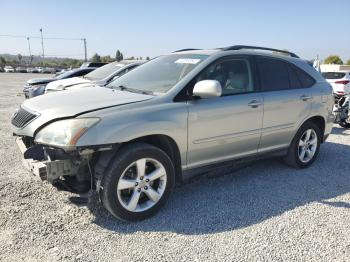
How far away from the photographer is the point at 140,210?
3582 mm

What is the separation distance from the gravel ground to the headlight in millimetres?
843

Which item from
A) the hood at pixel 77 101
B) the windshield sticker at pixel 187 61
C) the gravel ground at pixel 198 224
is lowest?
the gravel ground at pixel 198 224

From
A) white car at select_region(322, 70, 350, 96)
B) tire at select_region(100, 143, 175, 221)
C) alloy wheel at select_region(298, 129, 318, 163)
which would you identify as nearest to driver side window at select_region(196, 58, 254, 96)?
tire at select_region(100, 143, 175, 221)

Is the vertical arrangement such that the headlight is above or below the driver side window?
below

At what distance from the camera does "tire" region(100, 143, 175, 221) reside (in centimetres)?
336

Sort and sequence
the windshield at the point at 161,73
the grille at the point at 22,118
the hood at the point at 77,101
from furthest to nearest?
the windshield at the point at 161,73
the grille at the point at 22,118
the hood at the point at 77,101

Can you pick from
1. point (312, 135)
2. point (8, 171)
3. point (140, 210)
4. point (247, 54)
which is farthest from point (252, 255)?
point (8, 171)

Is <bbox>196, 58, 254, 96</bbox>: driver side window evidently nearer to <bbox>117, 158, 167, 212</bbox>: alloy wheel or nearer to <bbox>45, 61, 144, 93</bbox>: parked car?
<bbox>117, 158, 167, 212</bbox>: alloy wheel

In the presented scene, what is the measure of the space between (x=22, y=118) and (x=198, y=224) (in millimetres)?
2140

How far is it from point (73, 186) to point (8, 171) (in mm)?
1806

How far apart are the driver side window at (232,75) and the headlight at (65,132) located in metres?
1.52

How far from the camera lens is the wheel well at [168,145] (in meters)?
3.74

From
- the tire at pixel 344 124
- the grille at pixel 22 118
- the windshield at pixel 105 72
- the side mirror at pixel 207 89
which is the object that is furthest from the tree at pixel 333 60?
the grille at pixel 22 118

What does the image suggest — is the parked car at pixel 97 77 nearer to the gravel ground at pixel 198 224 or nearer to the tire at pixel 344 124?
the gravel ground at pixel 198 224
